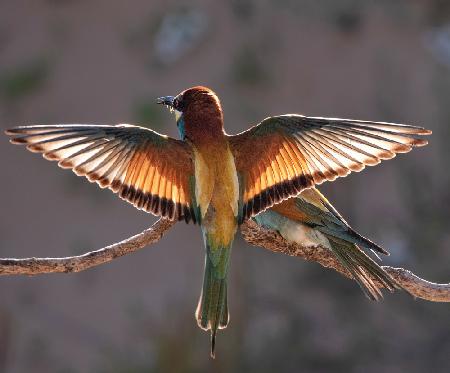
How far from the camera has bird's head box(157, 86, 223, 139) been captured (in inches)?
96.0

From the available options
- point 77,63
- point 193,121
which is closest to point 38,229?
point 77,63

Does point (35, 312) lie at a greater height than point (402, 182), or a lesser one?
lesser

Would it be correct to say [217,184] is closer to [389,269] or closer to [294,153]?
[294,153]

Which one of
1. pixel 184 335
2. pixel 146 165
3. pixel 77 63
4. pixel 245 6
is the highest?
pixel 245 6

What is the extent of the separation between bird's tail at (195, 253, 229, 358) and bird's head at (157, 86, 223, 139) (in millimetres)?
321

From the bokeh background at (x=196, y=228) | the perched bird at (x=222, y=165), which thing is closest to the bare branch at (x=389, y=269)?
the perched bird at (x=222, y=165)

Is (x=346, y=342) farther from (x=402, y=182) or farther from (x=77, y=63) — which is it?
(x=77, y=63)

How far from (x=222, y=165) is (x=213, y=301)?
1.14ft

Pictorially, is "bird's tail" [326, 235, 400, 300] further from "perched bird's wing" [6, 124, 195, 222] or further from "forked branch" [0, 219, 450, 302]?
"perched bird's wing" [6, 124, 195, 222]

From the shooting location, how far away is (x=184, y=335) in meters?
5.77

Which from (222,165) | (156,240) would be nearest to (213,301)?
(156,240)

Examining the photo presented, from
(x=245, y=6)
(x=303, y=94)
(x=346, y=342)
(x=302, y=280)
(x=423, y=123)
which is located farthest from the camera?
(x=245, y=6)

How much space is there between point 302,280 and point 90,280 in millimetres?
1656

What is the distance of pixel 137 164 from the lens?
239cm
